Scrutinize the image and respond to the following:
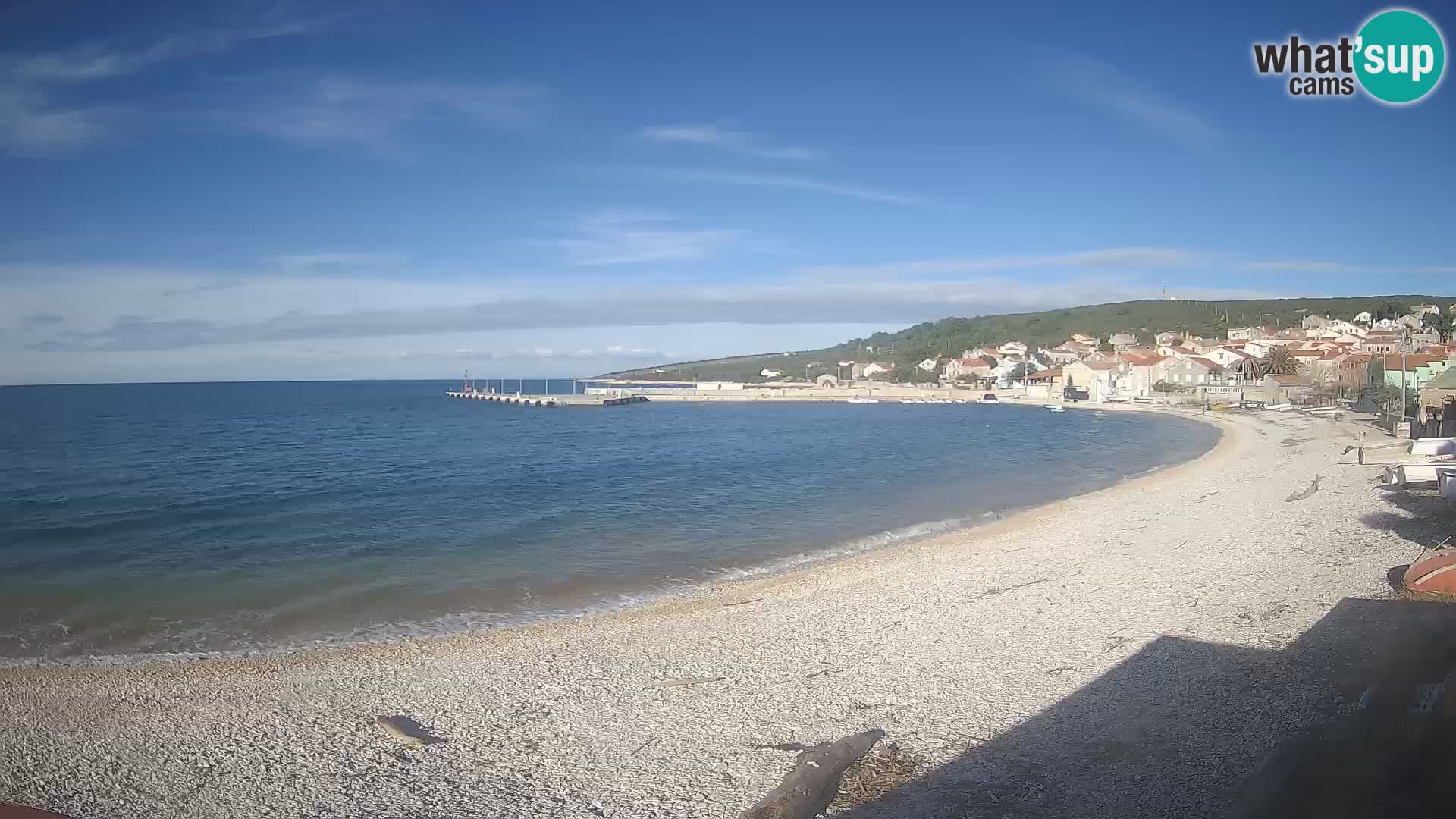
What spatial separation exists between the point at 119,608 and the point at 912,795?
11.9 meters

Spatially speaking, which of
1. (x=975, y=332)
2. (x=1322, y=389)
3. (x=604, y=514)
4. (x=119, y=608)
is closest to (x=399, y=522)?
(x=604, y=514)

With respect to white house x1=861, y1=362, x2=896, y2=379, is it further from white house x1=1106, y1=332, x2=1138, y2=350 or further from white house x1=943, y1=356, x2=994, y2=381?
white house x1=1106, y1=332, x2=1138, y2=350

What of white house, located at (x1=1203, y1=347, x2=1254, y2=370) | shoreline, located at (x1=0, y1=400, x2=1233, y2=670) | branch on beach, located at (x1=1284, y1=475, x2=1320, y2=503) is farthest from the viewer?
white house, located at (x1=1203, y1=347, x2=1254, y2=370)

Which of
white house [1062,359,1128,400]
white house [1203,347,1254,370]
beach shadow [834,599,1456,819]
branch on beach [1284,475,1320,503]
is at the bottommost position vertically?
branch on beach [1284,475,1320,503]

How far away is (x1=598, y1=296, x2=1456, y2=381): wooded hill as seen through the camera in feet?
438

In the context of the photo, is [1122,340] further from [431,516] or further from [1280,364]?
[431,516]

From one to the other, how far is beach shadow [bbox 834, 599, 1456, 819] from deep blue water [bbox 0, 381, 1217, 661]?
7256mm

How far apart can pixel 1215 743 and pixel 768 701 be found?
355 centimetres

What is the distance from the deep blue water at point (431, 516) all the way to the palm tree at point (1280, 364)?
3045cm

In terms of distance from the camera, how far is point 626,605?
39.5 ft

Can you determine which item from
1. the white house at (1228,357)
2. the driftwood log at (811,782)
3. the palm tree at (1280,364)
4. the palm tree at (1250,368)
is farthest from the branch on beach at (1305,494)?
the white house at (1228,357)

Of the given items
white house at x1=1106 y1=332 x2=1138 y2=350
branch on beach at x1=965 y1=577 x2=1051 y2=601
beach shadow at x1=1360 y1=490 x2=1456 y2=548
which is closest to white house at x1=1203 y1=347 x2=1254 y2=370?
white house at x1=1106 y1=332 x2=1138 y2=350

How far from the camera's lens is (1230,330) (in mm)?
118688

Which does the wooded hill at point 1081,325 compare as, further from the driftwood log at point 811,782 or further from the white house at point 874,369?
the driftwood log at point 811,782
